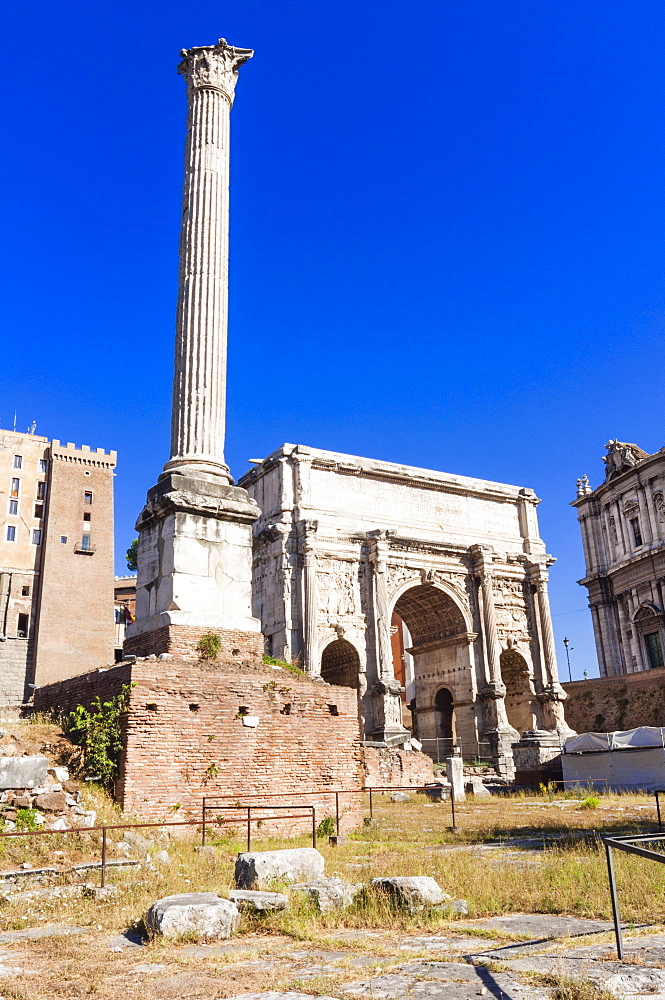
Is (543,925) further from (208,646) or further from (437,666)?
(437,666)

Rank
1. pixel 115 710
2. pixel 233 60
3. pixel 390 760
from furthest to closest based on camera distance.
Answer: pixel 390 760 < pixel 233 60 < pixel 115 710

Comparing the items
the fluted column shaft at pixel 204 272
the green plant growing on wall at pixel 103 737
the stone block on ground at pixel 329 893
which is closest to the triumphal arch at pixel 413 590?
the fluted column shaft at pixel 204 272

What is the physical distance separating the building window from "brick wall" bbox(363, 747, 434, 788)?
21.7 meters

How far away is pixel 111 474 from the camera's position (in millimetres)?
58406

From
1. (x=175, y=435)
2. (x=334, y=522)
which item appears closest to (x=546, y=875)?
(x=175, y=435)

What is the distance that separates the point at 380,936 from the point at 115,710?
5301 mm

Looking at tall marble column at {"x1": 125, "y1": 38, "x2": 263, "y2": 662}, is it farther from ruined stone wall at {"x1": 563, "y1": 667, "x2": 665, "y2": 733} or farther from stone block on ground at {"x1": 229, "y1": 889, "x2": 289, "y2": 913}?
ruined stone wall at {"x1": 563, "y1": 667, "x2": 665, "y2": 733}

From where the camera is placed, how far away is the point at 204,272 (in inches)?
567

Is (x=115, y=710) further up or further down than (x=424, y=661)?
further down

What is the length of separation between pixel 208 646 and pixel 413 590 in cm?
2388

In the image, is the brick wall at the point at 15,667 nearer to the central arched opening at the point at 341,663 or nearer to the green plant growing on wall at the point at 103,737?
the central arched opening at the point at 341,663

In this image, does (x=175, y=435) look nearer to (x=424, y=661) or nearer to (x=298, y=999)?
(x=298, y=999)

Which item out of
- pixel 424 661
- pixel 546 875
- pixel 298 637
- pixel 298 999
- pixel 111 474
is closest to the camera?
pixel 298 999

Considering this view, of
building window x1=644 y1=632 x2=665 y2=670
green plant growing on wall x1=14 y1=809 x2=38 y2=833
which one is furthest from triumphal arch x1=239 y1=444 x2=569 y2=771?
green plant growing on wall x1=14 y1=809 x2=38 y2=833
